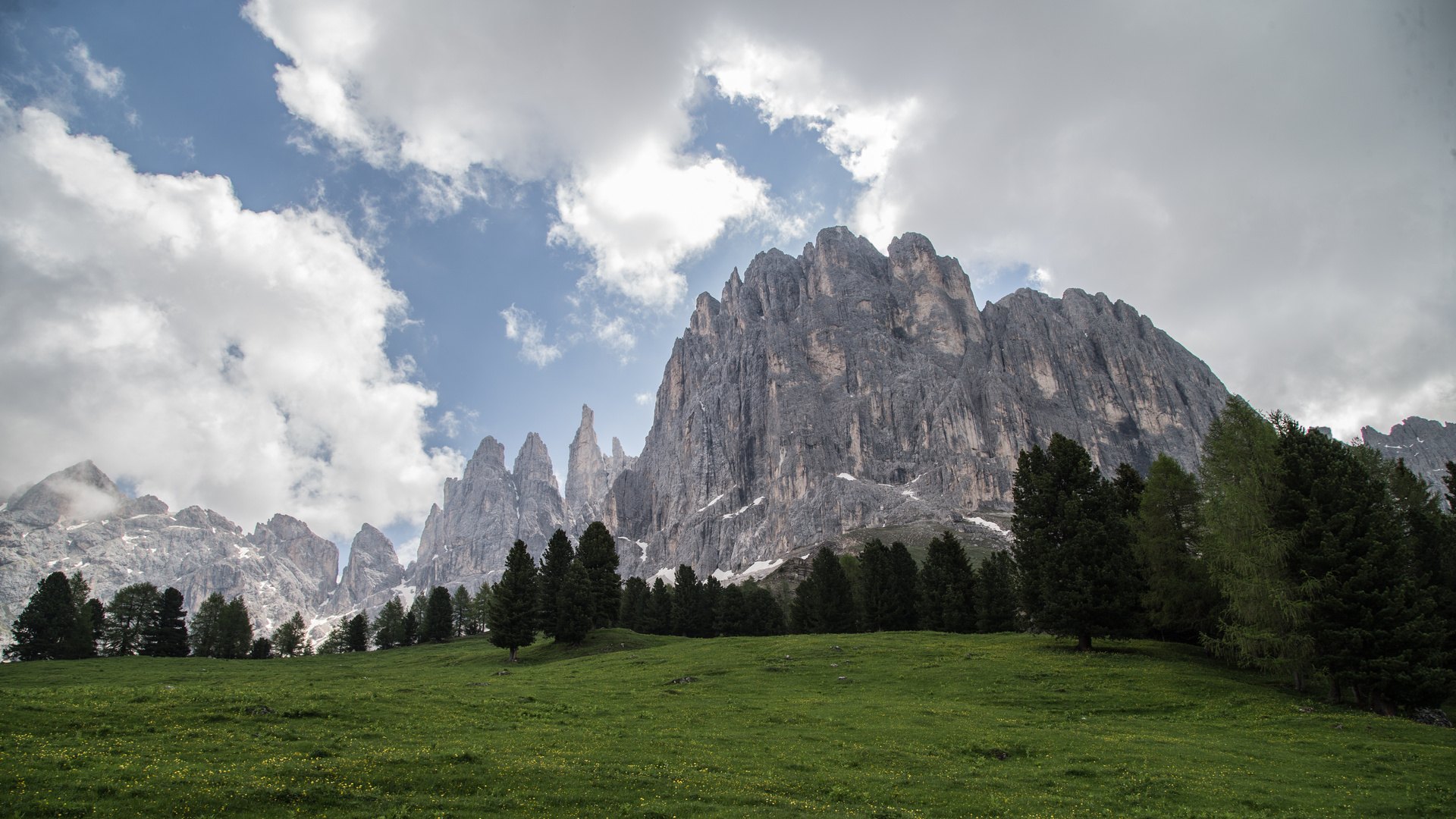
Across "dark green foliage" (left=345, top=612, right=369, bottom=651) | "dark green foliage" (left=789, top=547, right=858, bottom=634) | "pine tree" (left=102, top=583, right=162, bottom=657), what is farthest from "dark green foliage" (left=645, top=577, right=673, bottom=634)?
"pine tree" (left=102, top=583, right=162, bottom=657)

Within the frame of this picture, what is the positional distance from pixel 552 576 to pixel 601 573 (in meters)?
5.53

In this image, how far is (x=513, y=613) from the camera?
57.6 meters

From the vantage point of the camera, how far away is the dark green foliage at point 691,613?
82062 millimetres

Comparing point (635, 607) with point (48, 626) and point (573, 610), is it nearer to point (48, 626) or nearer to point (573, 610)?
point (573, 610)

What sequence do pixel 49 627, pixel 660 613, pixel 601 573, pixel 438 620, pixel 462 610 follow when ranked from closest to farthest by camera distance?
pixel 601 573
pixel 49 627
pixel 660 613
pixel 438 620
pixel 462 610

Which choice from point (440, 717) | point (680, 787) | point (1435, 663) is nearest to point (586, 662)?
point (440, 717)

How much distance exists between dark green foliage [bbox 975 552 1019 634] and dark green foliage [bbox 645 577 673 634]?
39.7 metres

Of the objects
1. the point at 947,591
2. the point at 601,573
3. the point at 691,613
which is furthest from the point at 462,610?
the point at 947,591

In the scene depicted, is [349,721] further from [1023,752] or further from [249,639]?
[249,639]

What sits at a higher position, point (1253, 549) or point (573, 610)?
point (1253, 549)

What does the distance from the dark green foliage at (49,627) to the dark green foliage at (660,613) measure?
64.7 m

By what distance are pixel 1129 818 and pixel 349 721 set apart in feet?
75.8

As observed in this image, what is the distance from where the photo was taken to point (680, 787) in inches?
631

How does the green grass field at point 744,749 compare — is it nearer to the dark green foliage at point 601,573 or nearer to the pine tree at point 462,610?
the dark green foliage at point 601,573
